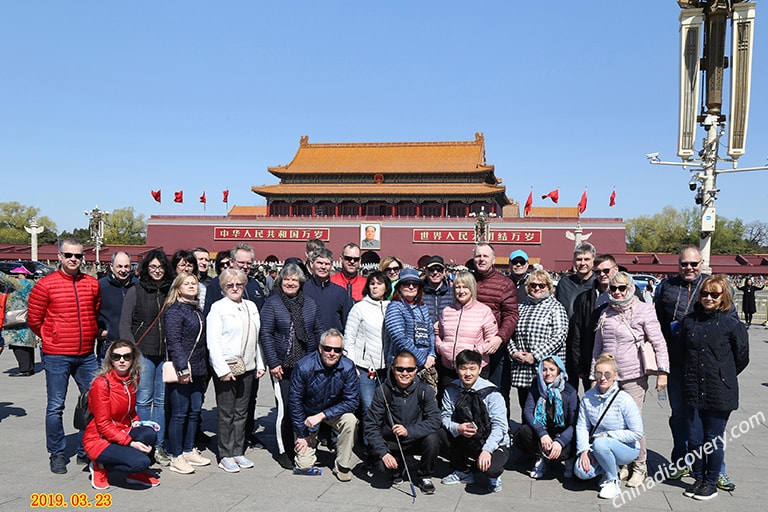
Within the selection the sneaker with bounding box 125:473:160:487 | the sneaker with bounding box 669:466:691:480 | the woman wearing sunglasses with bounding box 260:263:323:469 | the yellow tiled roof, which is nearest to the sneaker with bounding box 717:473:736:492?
the sneaker with bounding box 669:466:691:480

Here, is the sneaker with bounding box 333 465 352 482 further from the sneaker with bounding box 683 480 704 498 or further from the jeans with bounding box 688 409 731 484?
the jeans with bounding box 688 409 731 484

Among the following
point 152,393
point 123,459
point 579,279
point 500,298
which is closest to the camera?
point 123,459

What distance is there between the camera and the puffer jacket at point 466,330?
423cm

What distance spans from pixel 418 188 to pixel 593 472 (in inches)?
1205

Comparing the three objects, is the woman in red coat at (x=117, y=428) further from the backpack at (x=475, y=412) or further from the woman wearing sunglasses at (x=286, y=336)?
the backpack at (x=475, y=412)

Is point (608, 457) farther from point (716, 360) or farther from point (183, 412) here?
point (183, 412)

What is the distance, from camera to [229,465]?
4.04 m

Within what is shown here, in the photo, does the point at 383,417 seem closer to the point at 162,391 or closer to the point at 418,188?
the point at 162,391

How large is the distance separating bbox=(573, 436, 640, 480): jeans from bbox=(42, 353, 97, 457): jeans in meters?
3.40

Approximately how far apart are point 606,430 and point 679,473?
0.67 metres

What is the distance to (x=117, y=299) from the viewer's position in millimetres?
4375

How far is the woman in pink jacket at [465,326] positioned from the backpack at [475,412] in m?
0.33

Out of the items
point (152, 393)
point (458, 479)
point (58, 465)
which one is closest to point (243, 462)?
point (152, 393)

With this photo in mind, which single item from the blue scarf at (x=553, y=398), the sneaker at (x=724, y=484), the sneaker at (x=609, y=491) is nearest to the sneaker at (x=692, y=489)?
the sneaker at (x=724, y=484)
